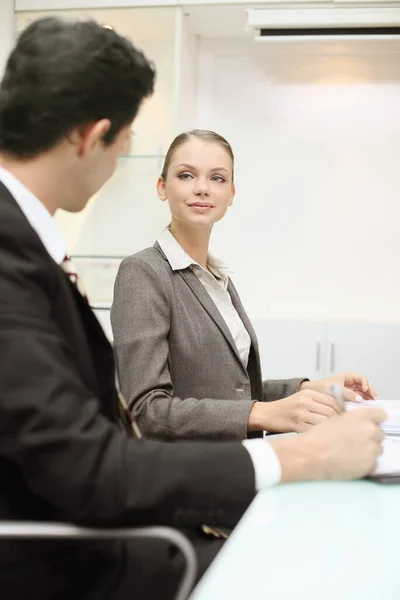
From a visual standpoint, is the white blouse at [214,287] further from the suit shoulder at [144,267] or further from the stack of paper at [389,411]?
the stack of paper at [389,411]

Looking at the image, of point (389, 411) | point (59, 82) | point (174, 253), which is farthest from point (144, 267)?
point (59, 82)

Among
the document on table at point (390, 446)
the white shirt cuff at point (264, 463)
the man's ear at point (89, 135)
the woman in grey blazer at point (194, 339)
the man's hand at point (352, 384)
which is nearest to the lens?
the white shirt cuff at point (264, 463)

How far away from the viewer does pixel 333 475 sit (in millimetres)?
977

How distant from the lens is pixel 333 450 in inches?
37.8

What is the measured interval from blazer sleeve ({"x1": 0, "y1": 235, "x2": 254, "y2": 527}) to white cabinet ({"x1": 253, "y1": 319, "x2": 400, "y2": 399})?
2.37 meters

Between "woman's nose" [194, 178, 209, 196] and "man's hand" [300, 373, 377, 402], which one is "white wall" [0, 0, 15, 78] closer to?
"woman's nose" [194, 178, 209, 196]

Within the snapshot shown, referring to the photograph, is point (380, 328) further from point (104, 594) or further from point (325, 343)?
point (104, 594)

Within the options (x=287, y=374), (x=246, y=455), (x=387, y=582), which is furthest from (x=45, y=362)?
(x=287, y=374)

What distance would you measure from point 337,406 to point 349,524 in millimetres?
422

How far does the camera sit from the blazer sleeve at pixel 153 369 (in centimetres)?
143

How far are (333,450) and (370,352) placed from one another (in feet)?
7.37

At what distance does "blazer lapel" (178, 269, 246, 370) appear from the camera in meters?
1.71

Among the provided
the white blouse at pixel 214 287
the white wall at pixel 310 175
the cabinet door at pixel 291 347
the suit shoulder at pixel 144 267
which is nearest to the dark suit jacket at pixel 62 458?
the suit shoulder at pixel 144 267

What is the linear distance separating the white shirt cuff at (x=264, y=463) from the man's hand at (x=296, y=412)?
1.31 ft
